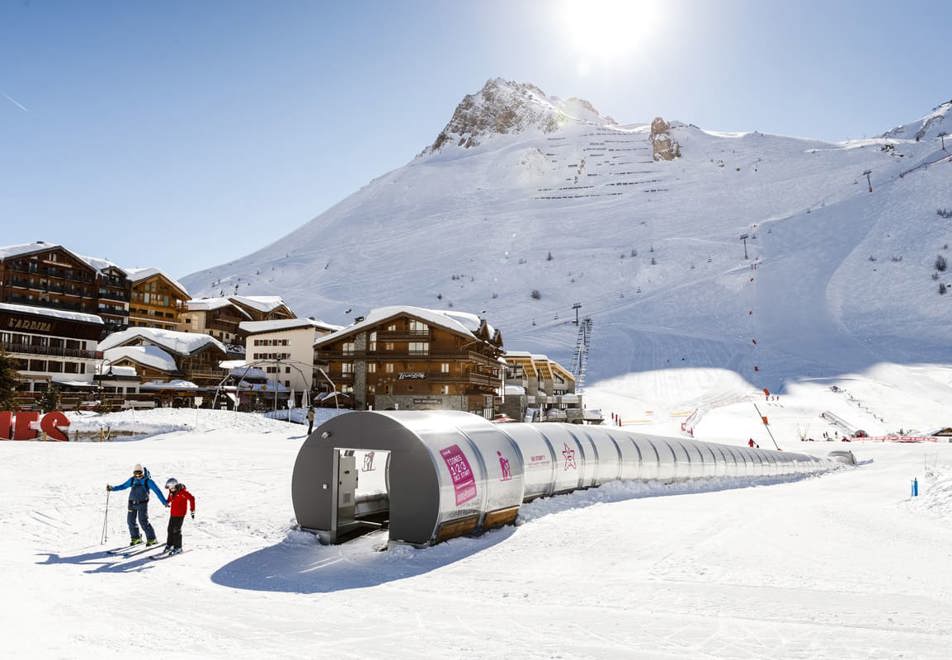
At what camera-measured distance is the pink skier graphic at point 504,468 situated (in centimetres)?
1583

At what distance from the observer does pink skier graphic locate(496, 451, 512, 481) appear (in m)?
15.8

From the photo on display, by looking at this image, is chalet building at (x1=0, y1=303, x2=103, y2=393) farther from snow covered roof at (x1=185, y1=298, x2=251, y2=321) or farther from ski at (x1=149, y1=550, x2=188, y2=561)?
ski at (x1=149, y1=550, x2=188, y2=561)

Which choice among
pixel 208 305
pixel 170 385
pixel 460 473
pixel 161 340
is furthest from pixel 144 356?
pixel 460 473

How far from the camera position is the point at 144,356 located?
60969 mm

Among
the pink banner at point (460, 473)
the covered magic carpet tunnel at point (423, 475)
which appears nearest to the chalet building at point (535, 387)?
the covered magic carpet tunnel at point (423, 475)

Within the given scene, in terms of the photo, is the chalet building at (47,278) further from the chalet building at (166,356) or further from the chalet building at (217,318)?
the chalet building at (217,318)

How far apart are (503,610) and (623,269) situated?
122 metres

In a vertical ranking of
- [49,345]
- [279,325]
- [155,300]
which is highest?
[155,300]

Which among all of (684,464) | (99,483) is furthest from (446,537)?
(684,464)

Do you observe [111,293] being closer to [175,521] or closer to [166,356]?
[166,356]

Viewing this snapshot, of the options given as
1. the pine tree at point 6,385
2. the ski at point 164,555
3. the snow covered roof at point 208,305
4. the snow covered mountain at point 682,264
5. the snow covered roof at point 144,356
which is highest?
the snow covered mountain at point 682,264

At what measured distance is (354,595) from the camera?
34.9ft

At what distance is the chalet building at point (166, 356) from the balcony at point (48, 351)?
1.76 metres

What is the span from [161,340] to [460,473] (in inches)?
2261
